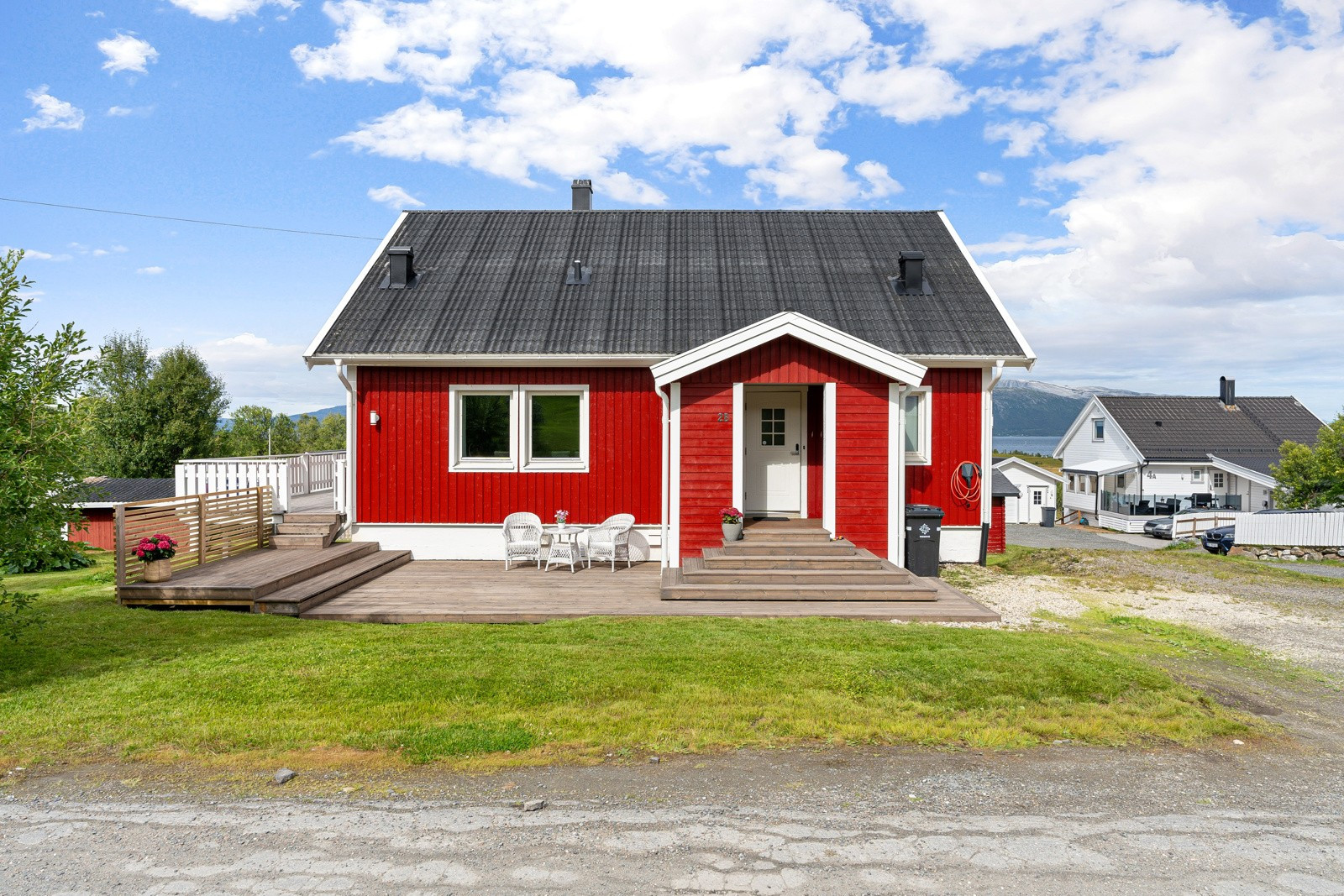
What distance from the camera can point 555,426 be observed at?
12641 millimetres

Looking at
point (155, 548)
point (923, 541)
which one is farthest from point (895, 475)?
point (155, 548)

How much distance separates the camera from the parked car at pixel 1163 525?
115 feet

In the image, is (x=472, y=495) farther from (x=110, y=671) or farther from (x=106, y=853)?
(x=106, y=853)

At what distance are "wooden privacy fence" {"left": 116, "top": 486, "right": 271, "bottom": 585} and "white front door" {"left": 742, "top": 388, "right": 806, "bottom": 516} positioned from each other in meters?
7.81

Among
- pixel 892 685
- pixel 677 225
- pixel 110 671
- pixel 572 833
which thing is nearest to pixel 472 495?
pixel 110 671

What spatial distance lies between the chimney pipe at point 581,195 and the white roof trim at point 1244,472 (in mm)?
34896

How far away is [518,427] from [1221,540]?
2337cm

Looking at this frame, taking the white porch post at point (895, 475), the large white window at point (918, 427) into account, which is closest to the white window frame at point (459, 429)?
the white porch post at point (895, 475)

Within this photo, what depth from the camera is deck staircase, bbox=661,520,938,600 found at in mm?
9445

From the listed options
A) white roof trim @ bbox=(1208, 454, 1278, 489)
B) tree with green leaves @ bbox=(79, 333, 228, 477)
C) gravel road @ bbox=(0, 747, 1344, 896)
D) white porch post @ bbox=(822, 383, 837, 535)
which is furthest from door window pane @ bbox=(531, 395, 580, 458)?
white roof trim @ bbox=(1208, 454, 1278, 489)

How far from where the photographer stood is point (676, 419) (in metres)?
10.8

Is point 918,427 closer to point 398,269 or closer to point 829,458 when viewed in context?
point 829,458

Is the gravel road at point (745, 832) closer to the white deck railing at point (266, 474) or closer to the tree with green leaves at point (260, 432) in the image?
the white deck railing at point (266, 474)

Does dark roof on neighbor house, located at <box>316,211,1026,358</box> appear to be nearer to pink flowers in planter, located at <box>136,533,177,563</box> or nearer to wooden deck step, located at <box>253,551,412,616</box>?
wooden deck step, located at <box>253,551,412,616</box>
